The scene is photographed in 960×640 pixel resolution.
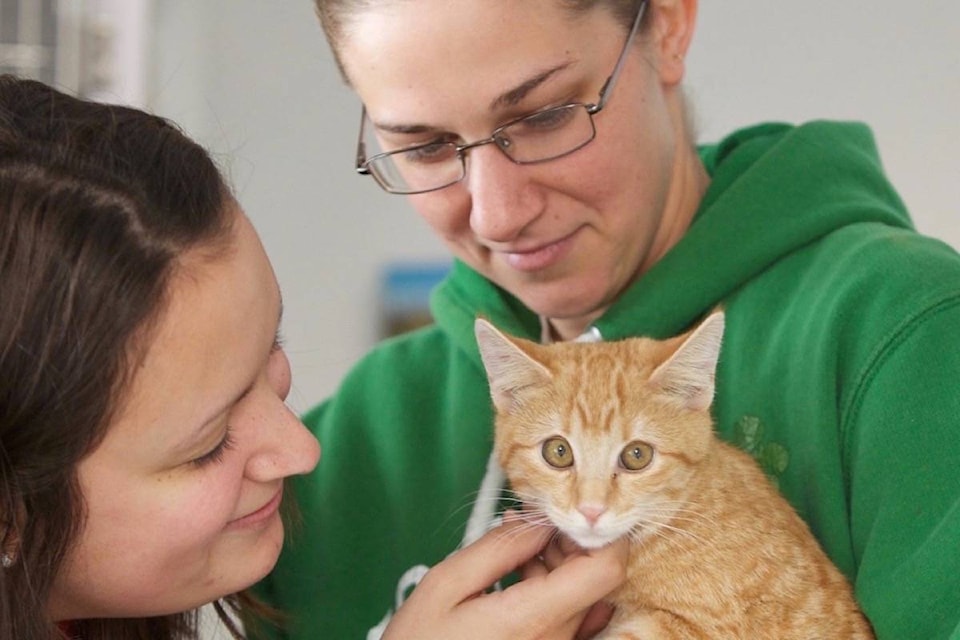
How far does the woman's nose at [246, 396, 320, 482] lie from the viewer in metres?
1.32

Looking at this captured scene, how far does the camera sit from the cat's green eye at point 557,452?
4.98 feet

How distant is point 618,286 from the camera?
1705mm

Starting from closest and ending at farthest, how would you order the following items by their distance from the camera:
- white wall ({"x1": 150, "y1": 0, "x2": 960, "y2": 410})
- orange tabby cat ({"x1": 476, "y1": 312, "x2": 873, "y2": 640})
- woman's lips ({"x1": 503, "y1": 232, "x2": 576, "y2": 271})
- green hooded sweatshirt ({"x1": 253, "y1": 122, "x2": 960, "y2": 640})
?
green hooded sweatshirt ({"x1": 253, "y1": 122, "x2": 960, "y2": 640}) → orange tabby cat ({"x1": 476, "y1": 312, "x2": 873, "y2": 640}) → woman's lips ({"x1": 503, "y1": 232, "x2": 576, "y2": 271}) → white wall ({"x1": 150, "y1": 0, "x2": 960, "y2": 410})

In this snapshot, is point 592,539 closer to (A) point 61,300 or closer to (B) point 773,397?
(B) point 773,397

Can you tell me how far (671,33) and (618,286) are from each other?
0.36 m

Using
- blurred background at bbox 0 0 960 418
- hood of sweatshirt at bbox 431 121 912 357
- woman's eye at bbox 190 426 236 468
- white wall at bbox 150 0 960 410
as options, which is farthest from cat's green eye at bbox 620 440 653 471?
white wall at bbox 150 0 960 410

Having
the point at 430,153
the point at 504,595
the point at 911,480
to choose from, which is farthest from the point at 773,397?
the point at 430,153

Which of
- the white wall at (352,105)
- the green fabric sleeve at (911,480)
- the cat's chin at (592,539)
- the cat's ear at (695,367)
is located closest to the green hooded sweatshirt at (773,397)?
the green fabric sleeve at (911,480)

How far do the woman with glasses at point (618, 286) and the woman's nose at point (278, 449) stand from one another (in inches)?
10.8

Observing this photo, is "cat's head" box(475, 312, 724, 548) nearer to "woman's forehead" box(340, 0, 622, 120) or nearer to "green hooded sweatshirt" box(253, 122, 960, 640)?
"green hooded sweatshirt" box(253, 122, 960, 640)

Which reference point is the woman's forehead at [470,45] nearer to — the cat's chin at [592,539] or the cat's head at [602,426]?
the cat's head at [602,426]

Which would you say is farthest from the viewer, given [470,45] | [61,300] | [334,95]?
[334,95]

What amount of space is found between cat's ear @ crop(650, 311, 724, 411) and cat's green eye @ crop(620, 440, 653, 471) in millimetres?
78

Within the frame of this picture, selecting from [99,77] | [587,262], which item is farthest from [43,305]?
[99,77]
